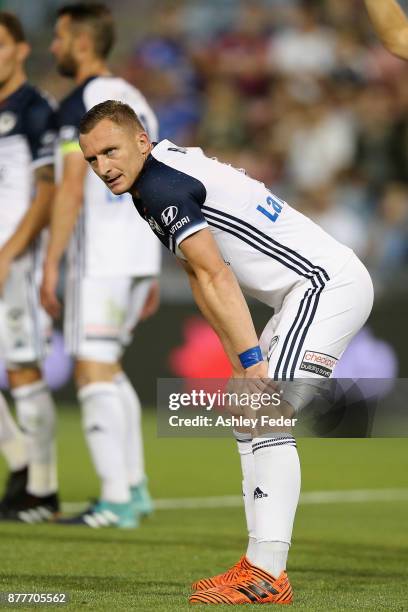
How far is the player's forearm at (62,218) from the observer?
820 cm

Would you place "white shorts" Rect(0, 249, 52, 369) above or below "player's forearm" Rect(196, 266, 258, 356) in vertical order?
below

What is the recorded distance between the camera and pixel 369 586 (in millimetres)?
6031

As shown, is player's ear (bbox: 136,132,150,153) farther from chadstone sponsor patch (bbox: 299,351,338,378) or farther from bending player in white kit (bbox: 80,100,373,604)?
chadstone sponsor patch (bbox: 299,351,338,378)

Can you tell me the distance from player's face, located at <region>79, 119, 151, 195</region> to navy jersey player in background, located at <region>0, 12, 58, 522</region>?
3.01 metres

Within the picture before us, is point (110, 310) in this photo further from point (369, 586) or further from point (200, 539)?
point (369, 586)

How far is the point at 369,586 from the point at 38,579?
4.85 ft

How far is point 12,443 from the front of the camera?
29.0 ft

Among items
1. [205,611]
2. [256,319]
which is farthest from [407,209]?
[205,611]

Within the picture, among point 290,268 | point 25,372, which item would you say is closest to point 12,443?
point 25,372

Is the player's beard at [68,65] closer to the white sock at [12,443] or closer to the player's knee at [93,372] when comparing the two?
the player's knee at [93,372]

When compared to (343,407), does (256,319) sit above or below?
below

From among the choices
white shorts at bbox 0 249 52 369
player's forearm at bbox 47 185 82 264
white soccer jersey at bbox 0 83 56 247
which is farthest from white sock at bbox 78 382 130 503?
white soccer jersey at bbox 0 83 56 247

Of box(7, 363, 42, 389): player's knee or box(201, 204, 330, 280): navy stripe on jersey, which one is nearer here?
box(201, 204, 330, 280): navy stripe on jersey

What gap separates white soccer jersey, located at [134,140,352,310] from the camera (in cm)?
559
